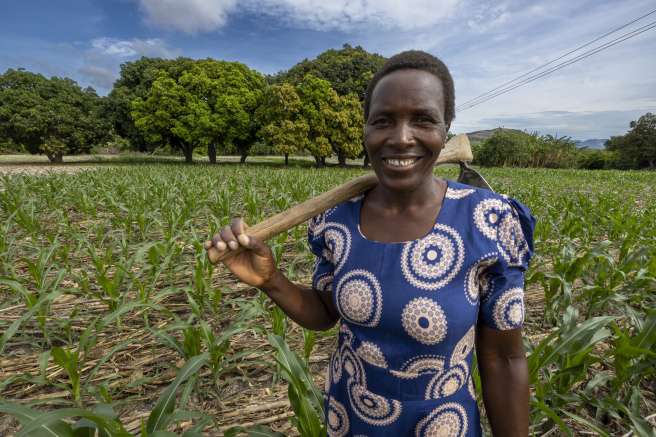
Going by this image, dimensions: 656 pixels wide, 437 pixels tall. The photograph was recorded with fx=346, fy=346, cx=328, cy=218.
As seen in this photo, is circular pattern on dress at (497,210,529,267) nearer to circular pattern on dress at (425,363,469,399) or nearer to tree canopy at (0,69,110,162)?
circular pattern on dress at (425,363,469,399)

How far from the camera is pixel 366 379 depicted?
1.01 m

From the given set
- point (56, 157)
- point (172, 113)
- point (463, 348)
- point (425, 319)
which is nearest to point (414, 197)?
point (425, 319)

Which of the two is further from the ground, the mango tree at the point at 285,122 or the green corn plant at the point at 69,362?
the mango tree at the point at 285,122

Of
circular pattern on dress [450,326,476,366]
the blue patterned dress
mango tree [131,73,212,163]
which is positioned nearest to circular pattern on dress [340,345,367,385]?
the blue patterned dress

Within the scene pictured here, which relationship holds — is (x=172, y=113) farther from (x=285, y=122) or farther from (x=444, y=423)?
(x=444, y=423)

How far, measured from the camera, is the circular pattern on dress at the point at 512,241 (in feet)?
3.00

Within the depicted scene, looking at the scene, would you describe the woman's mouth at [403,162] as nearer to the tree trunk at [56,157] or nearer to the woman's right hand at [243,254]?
the woman's right hand at [243,254]

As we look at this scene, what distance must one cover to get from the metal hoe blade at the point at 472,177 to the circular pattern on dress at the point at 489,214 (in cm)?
33

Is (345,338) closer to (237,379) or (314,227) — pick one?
(314,227)

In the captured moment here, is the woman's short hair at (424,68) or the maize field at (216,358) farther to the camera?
the maize field at (216,358)

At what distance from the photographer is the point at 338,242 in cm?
103

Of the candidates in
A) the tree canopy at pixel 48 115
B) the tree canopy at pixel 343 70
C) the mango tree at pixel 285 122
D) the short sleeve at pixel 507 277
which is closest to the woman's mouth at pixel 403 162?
the short sleeve at pixel 507 277

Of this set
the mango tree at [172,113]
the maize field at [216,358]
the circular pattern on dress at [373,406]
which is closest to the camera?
the circular pattern on dress at [373,406]

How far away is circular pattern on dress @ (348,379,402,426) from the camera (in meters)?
0.99
